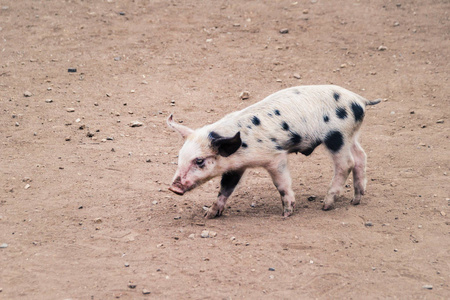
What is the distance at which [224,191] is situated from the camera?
6.42m

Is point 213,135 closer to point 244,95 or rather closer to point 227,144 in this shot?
point 227,144

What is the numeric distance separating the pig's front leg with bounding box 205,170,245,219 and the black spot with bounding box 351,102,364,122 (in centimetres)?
150

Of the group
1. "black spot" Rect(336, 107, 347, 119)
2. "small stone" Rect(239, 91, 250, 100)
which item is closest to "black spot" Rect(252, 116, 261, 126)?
"black spot" Rect(336, 107, 347, 119)

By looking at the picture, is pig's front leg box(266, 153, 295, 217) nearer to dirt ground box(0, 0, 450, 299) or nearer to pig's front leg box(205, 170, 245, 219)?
dirt ground box(0, 0, 450, 299)

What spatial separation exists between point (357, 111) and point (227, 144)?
1651 millimetres

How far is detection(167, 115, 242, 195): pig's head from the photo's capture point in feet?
19.3

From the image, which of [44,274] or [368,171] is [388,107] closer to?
[368,171]

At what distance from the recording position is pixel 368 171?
760 centimetres

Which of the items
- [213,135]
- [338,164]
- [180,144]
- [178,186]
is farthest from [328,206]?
[180,144]

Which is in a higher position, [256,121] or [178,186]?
[256,121]

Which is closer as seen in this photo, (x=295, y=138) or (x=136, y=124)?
(x=295, y=138)

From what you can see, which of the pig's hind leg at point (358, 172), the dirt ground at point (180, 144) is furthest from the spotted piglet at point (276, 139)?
the dirt ground at point (180, 144)

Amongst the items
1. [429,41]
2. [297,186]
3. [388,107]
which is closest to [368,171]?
[297,186]

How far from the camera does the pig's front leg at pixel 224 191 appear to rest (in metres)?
6.36
